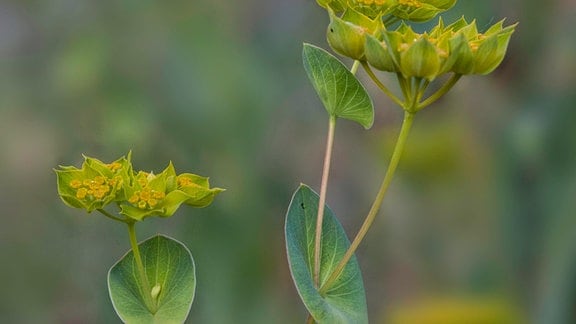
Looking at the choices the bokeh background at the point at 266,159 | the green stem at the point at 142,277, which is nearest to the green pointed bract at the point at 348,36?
the green stem at the point at 142,277

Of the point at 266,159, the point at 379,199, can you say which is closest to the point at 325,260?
the point at 379,199

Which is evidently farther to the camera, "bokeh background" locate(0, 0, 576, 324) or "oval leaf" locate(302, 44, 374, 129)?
"bokeh background" locate(0, 0, 576, 324)

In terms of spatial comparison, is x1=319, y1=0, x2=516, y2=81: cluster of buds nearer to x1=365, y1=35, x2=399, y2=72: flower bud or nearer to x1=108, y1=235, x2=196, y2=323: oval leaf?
x1=365, y1=35, x2=399, y2=72: flower bud

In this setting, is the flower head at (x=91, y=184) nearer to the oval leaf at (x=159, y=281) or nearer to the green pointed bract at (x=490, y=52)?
the oval leaf at (x=159, y=281)

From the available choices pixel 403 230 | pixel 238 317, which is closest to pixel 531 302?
pixel 403 230

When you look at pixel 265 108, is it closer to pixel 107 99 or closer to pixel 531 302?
pixel 107 99

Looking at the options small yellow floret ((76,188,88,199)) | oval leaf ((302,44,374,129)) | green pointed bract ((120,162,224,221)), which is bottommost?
small yellow floret ((76,188,88,199))

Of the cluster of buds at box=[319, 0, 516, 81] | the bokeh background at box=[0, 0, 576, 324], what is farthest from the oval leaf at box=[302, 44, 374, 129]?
the bokeh background at box=[0, 0, 576, 324]

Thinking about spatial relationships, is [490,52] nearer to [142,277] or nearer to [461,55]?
[461,55]
